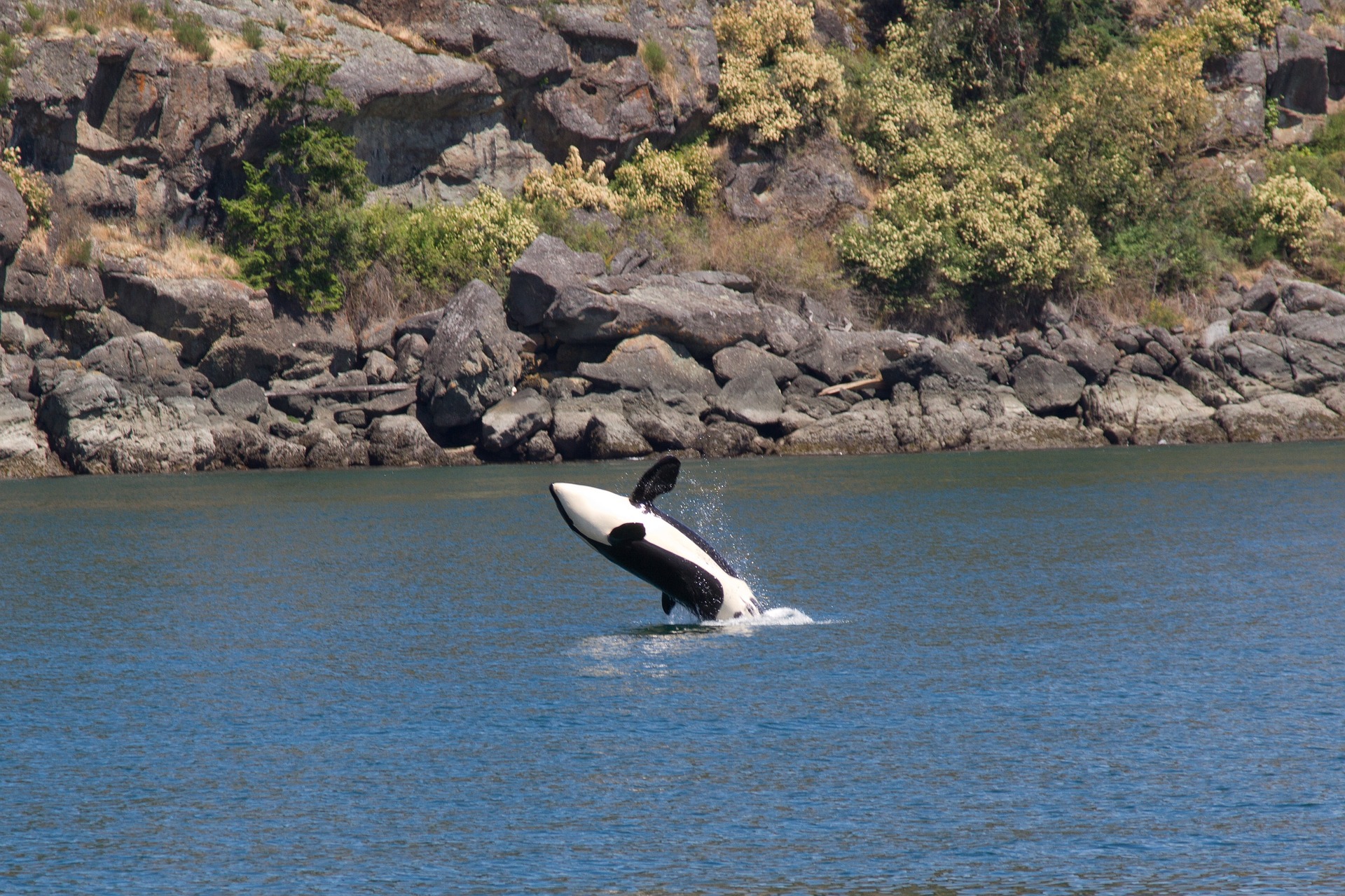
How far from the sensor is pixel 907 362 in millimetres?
43219

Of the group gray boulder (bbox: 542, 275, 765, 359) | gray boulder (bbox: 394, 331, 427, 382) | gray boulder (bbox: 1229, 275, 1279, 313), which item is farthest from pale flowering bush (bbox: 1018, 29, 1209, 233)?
gray boulder (bbox: 394, 331, 427, 382)

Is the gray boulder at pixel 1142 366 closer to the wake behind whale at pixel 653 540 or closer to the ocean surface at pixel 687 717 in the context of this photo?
the ocean surface at pixel 687 717

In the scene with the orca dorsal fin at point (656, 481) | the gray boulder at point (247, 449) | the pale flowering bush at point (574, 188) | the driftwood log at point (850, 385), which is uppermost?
the pale flowering bush at point (574, 188)

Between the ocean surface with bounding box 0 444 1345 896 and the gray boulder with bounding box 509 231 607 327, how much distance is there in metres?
19.4

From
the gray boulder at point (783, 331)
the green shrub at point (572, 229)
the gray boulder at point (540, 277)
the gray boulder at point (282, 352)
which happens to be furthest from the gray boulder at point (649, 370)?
the gray boulder at point (282, 352)

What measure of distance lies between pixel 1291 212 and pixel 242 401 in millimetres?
35472

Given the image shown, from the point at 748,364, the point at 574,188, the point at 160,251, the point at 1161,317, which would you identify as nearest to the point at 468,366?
the point at 748,364

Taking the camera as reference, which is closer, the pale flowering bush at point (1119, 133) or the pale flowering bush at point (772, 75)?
the pale flowering bush at point (1119, 133)

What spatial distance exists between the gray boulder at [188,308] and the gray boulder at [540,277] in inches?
292

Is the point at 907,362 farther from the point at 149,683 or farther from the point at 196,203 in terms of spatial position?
the point at 149,683

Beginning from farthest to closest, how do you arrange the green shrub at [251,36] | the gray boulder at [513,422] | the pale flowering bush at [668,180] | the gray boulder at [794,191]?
the gray boulder at [794,191], the pale flowering bush at [668,180], the green shrub at [251,36], the gray boulder at [513,422]

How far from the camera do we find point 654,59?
51906 millimetres

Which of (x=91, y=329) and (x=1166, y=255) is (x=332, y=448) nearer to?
→ (x=91, y=329)

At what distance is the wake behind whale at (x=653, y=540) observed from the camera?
15.0 meters
